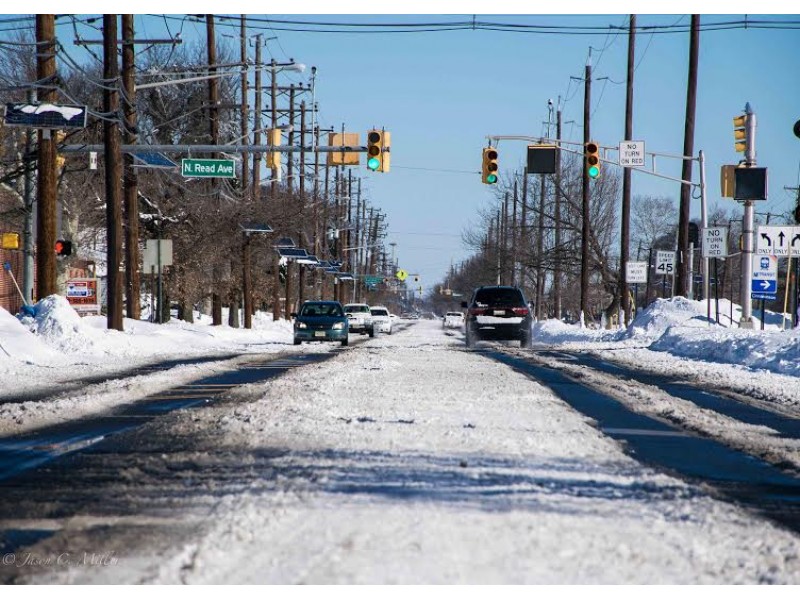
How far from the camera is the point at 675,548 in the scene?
593cm

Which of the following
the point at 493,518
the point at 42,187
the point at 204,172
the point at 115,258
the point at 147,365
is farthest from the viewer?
the point at 204,172

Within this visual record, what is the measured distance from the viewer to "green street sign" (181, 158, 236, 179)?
114ft

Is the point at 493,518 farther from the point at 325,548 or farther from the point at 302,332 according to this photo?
the point at 302,332

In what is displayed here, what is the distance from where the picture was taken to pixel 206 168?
115 feet

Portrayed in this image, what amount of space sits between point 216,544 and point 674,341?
29480 mm

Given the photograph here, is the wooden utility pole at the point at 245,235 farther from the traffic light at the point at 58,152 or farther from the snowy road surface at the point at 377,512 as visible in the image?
the snowy road surface at the point at 377,512

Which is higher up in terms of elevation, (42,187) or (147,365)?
(42,187)

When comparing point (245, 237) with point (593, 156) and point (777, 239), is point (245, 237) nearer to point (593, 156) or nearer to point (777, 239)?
point (593, 156)

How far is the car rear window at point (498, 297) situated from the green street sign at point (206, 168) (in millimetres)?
8593

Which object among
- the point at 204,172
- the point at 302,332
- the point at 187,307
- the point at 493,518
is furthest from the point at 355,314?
the point at 493,518

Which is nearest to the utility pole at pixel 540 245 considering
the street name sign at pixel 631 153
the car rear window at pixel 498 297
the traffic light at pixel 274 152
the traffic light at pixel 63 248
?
the street name sign at pixel 631 153

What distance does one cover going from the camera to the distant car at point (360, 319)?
56.5 meters

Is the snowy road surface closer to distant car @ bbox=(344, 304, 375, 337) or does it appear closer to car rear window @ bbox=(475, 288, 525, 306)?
car rear window @ bbox=(475, 288, 525, 306)

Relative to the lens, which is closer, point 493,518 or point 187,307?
point 493,518
